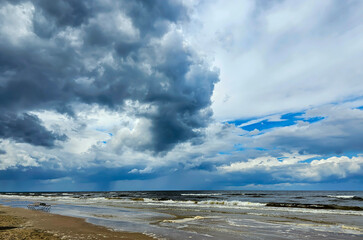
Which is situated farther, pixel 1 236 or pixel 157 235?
pixel 157 235

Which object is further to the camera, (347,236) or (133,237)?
(347,236)

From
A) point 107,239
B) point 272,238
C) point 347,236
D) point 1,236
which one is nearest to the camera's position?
point 1,236

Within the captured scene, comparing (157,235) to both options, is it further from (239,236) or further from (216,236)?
(239,236)

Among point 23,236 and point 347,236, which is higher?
point 23,236

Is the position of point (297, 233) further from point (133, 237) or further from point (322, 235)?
point (133, 237)

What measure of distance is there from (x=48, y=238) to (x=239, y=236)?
1211cm

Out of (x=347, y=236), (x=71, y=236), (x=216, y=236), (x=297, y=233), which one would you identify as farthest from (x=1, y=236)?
(x=347, y=236)

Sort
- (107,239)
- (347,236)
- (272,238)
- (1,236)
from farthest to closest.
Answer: (347,236)
(272,238)
(107,239)
(1,236)

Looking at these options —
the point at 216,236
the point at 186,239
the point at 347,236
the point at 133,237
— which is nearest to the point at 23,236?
the point at 133,237

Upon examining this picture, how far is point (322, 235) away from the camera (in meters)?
17.1

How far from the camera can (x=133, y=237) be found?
49.3 ft

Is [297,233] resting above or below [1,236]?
below

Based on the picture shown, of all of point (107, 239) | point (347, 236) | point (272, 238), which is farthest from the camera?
point (347, 236)

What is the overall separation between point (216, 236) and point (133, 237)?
5641 mm
